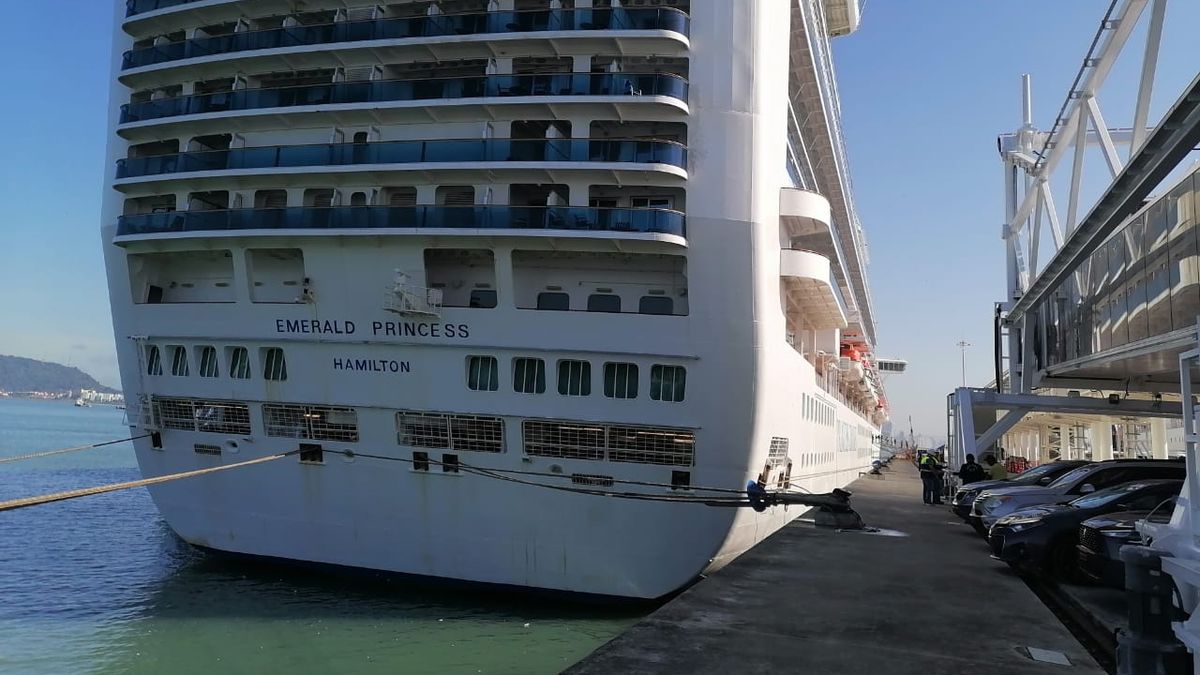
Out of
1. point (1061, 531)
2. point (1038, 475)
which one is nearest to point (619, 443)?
point (1061, 531)

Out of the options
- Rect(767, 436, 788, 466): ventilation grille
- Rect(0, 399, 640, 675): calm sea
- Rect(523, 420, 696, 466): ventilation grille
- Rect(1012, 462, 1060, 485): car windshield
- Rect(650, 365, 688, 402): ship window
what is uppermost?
Rect(650, 365, 688, 402): ship window

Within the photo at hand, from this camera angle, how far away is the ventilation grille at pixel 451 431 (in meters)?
15.1

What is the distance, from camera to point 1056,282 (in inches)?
789

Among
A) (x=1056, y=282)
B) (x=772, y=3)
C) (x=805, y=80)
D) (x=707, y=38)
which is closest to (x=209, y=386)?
(x=707, y=38)

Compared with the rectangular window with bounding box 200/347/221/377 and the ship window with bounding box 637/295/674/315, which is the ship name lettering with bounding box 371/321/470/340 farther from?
the rectangular window with bounding box 200/347/221/377

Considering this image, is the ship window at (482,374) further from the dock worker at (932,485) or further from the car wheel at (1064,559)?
the dock worker at (932,485)

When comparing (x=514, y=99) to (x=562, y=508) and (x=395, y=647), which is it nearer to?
(x=562, y=508)

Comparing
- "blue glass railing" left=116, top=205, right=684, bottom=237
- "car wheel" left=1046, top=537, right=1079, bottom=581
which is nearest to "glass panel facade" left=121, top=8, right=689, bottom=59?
"blue glass railing" left=116, top=205, right=684, bottom=237

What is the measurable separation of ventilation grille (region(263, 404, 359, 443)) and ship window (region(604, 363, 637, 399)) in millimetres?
4856

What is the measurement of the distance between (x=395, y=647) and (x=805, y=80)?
1738 centimetres

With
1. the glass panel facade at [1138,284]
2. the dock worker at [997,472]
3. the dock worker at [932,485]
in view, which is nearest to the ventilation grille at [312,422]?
the glass panel facade at [1138,284]

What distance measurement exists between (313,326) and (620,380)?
6006 millimetres

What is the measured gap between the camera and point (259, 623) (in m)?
14.3

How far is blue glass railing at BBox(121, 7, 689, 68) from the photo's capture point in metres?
15.1
